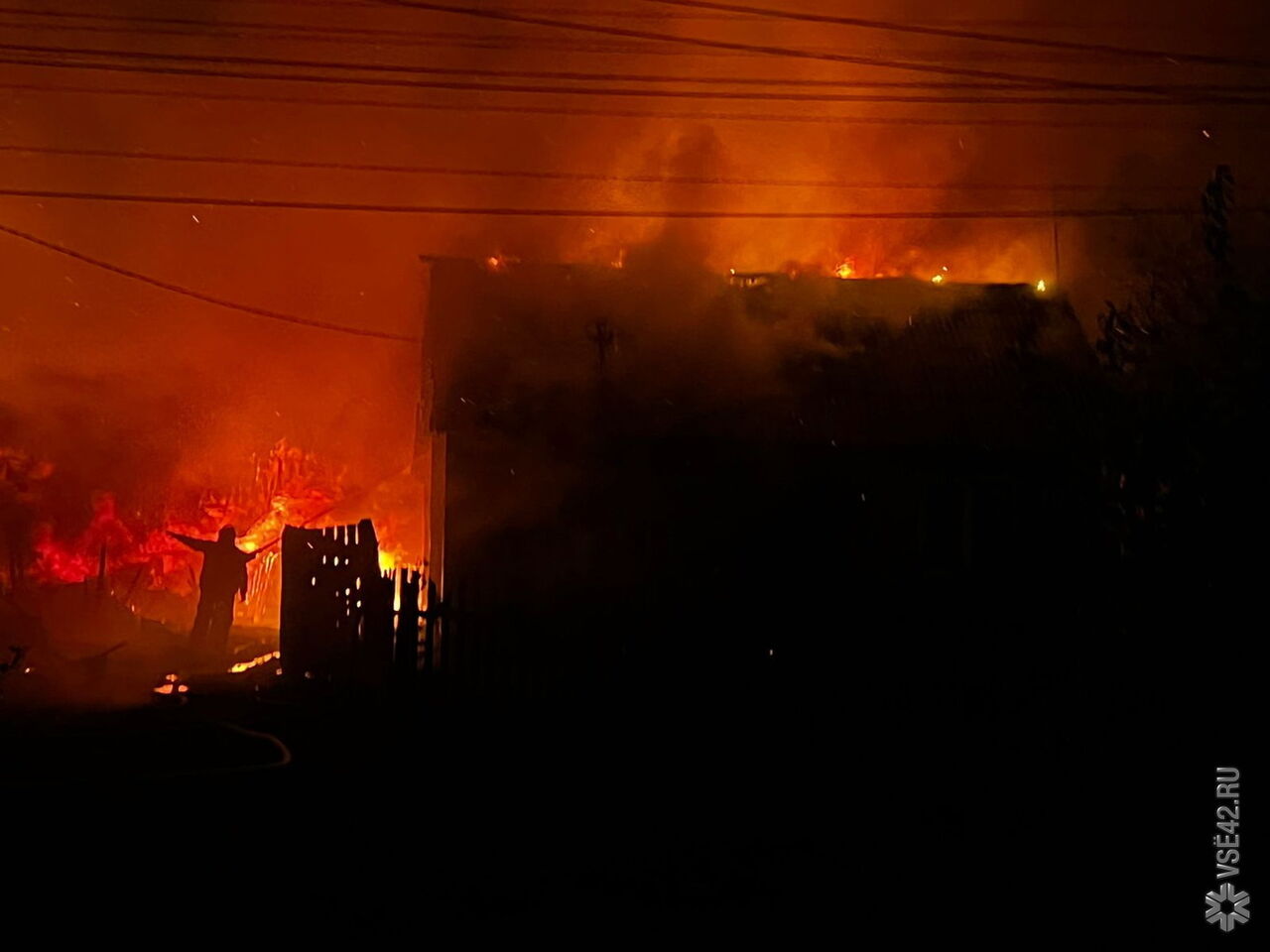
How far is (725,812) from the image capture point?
7.00m

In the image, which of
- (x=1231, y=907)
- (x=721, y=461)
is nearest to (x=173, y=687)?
(x=721, y=461)

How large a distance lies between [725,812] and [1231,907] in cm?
283

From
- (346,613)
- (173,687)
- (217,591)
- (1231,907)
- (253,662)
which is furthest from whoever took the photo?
(217,591)

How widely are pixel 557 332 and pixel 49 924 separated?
32.3 ft

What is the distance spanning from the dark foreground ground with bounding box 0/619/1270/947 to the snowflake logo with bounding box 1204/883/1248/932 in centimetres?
5

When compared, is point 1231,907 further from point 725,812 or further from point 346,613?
point 346,613

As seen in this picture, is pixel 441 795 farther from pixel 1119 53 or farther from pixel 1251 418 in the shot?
pixel 1119 53

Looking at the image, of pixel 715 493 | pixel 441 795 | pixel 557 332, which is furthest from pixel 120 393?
pixel 441 795

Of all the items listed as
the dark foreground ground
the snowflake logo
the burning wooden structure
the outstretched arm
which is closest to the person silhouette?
the outstretched arm

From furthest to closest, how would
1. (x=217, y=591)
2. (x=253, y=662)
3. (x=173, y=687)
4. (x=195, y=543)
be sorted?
(x=217, y=591)
(x=195, y=543)
(x=253, y=662)
(x=173, y=687)

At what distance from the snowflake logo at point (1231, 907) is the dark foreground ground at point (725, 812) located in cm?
5

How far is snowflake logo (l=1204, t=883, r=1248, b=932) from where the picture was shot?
555cm

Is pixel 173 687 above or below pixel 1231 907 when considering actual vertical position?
below

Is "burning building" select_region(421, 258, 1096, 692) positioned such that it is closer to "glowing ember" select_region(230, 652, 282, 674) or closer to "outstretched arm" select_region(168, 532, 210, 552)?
"glowing ember" select_region(230, 652, 282, 674)
